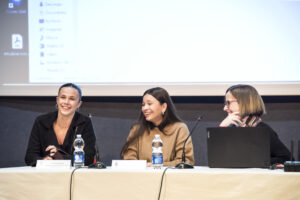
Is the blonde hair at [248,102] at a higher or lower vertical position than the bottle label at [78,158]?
higher

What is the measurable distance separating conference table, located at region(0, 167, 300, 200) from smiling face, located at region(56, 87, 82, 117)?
3.53 feet

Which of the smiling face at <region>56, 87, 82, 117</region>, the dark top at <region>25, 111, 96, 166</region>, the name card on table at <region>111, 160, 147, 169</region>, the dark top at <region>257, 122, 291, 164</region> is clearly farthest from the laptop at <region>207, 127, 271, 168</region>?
the smiling face at <region>56, 87, 82, 117</region>

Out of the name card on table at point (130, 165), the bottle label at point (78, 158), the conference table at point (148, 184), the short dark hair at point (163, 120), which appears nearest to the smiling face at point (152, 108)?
the short dark hair at point (163, 120)

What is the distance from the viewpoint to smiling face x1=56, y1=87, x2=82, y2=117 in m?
A: 3.01

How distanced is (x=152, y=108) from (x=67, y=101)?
676 millimetres

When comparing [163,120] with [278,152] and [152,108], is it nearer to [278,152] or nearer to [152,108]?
[152,108]

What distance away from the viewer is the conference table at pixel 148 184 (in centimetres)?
170

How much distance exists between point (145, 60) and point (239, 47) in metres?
0.87

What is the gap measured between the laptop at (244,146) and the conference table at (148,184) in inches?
3.0

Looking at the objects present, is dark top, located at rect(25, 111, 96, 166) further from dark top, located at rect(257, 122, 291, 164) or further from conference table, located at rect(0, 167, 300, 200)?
dark top, located at rect(257, 122, 291, 164)

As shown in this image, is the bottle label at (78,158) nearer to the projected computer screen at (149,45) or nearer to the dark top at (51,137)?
the dark top at (51,137)

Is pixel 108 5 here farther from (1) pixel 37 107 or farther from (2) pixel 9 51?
(1) pixel 37 107

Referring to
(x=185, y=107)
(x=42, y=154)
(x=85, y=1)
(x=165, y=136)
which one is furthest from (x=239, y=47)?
(x=42, y=154)

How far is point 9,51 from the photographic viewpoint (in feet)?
11.9
